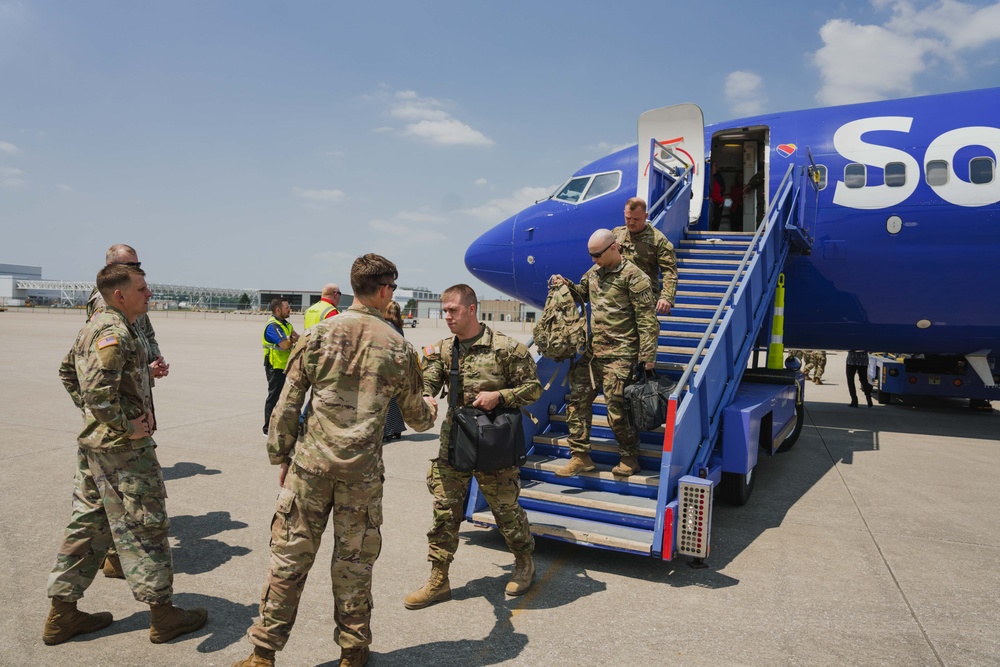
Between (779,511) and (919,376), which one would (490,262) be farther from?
(919,376)

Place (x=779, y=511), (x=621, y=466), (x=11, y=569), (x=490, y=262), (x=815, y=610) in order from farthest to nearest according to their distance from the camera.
Answer: (x=490, y=262)
(x=779, y=511)
(x=621, y=466)
(x=11, y=569)
(x=815, y=610)

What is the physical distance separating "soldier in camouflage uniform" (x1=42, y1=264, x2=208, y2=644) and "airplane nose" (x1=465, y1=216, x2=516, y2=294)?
741cm

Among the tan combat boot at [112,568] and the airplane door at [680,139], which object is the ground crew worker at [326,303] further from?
the airplane door at [680,139]

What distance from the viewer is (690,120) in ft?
31.0

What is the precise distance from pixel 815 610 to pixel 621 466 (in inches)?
67.6

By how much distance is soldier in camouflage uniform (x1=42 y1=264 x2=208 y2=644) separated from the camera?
330 centimetres

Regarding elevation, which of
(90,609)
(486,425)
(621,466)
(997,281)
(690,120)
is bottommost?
(90,609)

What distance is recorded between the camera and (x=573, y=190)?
33.9ft

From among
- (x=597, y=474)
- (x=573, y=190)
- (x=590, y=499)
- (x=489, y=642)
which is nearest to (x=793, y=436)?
(x=597, y=474)

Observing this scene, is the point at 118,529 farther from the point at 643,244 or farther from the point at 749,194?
the point at 749,194

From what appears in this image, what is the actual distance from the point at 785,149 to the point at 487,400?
7.68 metres

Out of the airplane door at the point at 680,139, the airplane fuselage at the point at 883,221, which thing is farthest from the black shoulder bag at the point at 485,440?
the airplane door at the point at 680,139

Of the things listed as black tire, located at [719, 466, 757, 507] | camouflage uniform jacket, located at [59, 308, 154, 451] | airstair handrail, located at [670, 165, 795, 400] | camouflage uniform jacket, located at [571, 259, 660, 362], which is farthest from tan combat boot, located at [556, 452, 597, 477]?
camouflage uniform jacket, located at [59, 308, 154, 451]

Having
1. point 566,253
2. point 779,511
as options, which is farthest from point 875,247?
point 779,511
